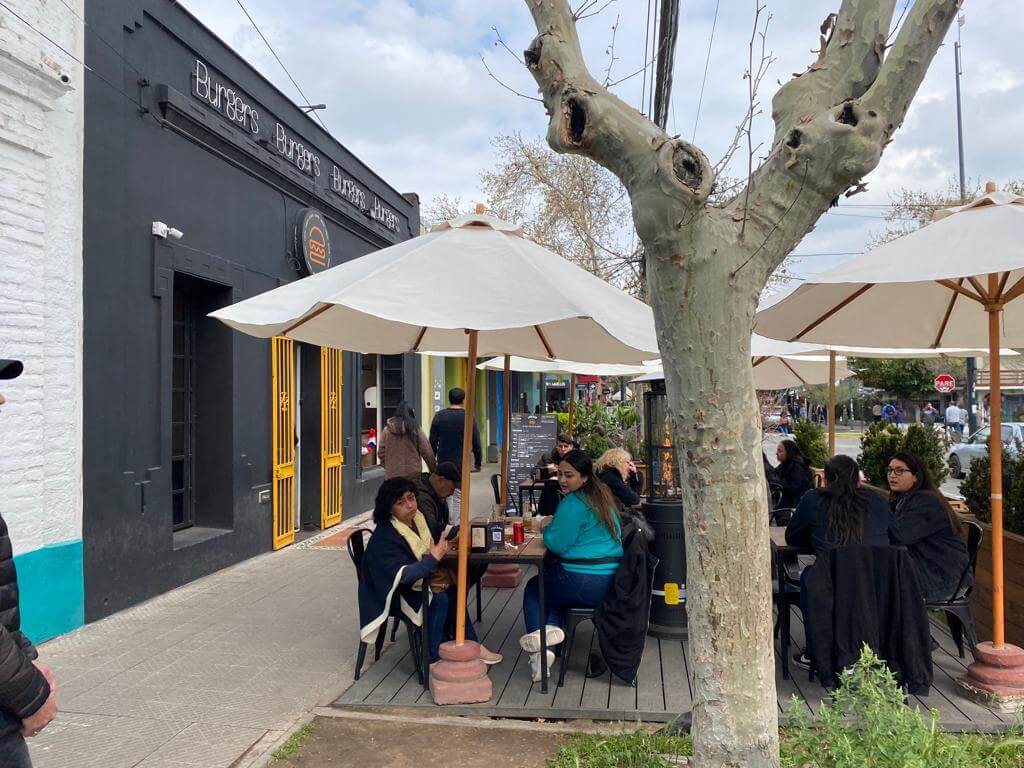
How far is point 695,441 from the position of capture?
2486 mm

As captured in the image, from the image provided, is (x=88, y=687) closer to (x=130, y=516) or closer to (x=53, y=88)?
(x=130, y=516)

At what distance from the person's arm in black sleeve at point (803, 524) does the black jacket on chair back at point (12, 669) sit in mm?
4140

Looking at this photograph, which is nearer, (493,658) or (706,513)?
(706,513)

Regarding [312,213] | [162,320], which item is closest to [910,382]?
[312,213]

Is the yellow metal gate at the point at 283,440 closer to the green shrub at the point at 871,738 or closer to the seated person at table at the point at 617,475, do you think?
the seated person at table at the point at 617,475

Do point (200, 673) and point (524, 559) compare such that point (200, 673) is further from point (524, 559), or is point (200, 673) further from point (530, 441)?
point (530, 441)

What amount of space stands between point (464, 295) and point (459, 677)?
2.11 m

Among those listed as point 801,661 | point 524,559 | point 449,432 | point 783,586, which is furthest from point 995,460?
point 449,432

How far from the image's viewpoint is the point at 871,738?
251 centimetres

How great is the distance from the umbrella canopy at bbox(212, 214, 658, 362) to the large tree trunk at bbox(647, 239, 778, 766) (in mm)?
1111

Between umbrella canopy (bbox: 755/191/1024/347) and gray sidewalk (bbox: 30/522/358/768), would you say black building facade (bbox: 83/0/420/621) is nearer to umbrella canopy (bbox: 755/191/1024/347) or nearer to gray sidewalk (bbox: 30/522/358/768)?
gray sidewalk (bbox: 30/522/358/768)

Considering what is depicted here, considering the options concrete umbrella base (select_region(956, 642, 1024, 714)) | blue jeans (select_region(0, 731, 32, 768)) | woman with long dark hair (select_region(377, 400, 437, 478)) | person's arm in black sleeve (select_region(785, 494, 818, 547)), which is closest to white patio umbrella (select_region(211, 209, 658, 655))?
person's arm in black sleeve (select_region(785, 494, 818, 547))

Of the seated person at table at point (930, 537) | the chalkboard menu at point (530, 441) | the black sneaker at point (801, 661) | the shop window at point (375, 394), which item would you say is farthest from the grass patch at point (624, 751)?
the shop window at point (375, 394)

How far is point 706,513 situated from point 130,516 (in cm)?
522
